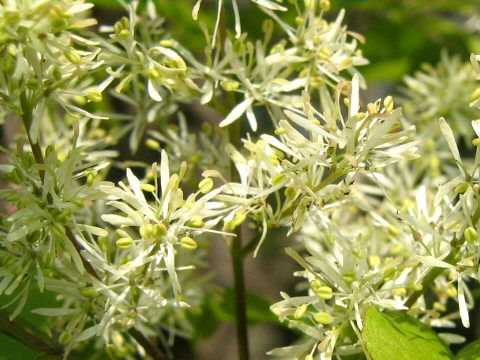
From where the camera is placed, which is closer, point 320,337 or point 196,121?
point 320,337

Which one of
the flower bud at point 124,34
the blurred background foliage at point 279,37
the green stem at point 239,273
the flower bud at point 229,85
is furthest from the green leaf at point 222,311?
the flower bud at point 124,34

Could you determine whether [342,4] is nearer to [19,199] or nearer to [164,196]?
[164,196]

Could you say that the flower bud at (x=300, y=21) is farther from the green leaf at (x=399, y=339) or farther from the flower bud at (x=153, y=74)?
the green leaf at (x=399, y=339)

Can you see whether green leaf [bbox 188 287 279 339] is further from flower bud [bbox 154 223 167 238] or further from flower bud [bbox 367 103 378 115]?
flower bud [bbox 367 103 378 115]

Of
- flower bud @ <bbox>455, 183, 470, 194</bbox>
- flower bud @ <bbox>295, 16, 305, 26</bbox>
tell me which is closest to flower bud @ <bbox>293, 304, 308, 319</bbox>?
flower bud @ <bbox>455, 183, 470, 194</bbox>

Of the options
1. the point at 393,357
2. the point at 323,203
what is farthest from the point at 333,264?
the point at 393,357

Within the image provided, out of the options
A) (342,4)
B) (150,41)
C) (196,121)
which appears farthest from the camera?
(196,121)
